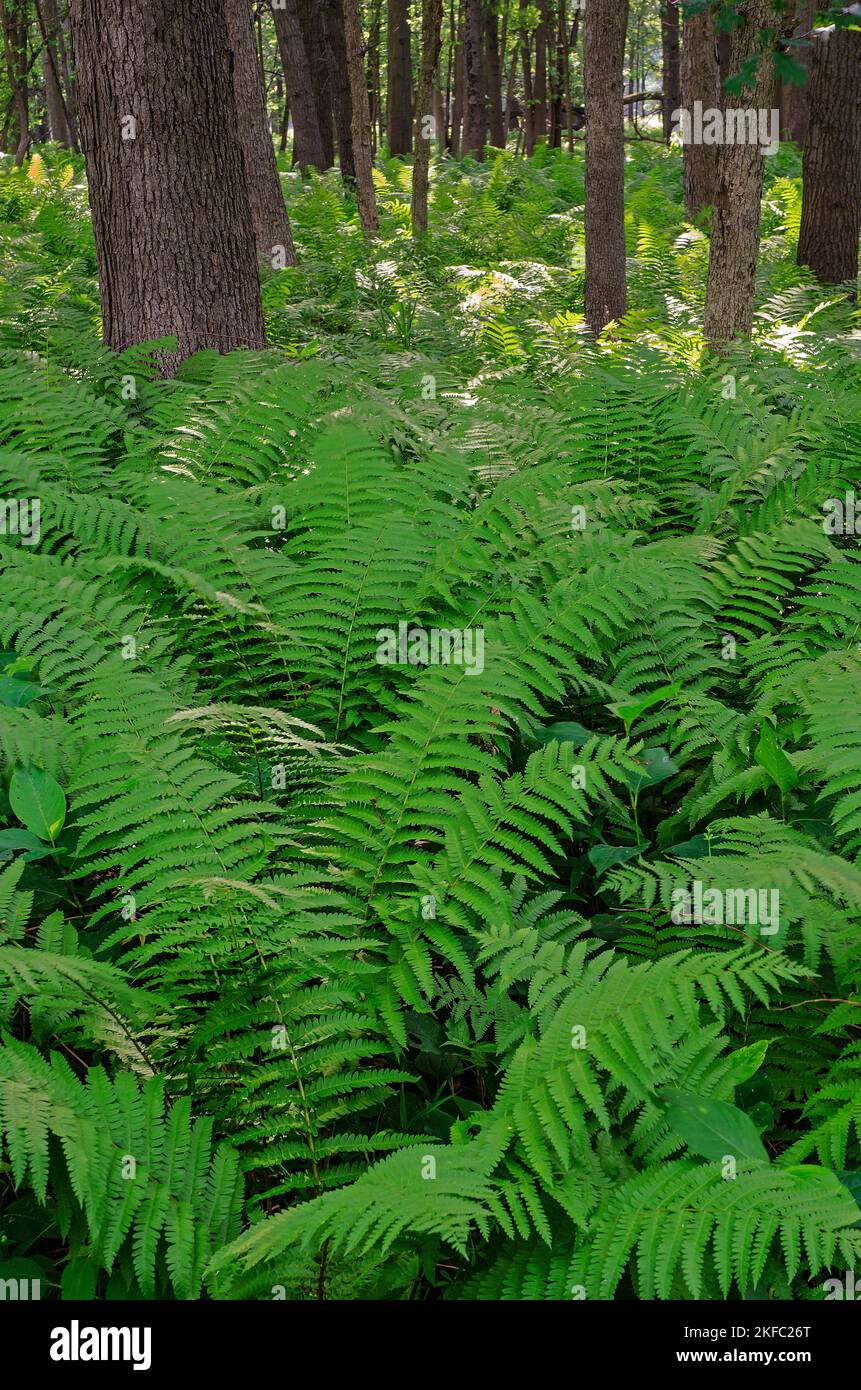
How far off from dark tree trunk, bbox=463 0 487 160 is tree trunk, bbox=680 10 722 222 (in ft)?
22.0

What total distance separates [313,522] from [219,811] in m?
1.50

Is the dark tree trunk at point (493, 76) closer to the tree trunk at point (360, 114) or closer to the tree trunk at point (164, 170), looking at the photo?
the tree trunk at point (360, 114)

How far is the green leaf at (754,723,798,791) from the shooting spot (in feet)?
8.85

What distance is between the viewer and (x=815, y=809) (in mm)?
2729

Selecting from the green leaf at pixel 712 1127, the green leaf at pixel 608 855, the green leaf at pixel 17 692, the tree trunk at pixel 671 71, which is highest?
the tree trunk at pixel 671 71

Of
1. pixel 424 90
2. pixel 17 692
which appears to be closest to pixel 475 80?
pixel 424 90

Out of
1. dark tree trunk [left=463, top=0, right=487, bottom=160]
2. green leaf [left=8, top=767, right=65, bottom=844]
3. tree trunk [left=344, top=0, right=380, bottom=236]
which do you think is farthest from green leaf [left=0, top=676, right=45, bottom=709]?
dark tree trunk [left=463, top=0, right=487, bottom=160]

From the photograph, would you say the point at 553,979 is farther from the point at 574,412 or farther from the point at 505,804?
the point at 574,412

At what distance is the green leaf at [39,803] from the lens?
248 centimetres

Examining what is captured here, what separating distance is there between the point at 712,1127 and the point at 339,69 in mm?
16889

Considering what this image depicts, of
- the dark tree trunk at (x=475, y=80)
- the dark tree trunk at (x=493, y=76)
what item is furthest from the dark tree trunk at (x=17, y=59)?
the dark tree trunk at (x=493, y=76)

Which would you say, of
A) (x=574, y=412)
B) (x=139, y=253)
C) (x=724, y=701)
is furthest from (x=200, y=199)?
(x=724, y=701)

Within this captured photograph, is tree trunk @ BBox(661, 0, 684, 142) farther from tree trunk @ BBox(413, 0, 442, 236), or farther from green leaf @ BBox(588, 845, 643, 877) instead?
green leaf @ BBox(588, 845, 643, 877)

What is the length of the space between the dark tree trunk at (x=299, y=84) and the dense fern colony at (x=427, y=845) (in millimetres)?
10862
